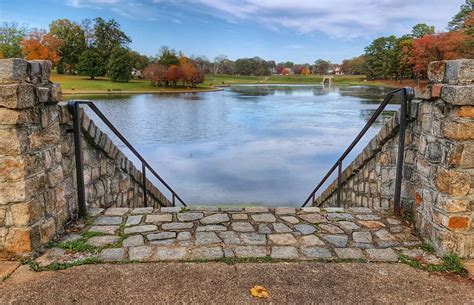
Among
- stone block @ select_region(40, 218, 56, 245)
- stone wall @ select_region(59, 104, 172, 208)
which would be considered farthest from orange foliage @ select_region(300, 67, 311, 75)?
stone block @ select_region(40, 218, 56, 245)

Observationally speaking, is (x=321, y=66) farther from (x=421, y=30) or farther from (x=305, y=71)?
(x=421, y=30)

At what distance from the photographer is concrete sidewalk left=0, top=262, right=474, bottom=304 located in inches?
94.1

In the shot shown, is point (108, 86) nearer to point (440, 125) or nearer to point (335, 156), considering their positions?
point (335, 156)

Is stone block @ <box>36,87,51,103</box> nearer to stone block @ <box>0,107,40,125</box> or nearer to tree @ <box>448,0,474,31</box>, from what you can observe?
stone block @ <box>0,107,40,125</box>

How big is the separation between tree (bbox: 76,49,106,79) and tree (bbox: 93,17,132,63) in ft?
8.47

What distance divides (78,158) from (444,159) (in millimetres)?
3414

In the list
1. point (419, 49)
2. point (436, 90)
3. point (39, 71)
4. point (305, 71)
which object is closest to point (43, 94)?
point (39, 71)

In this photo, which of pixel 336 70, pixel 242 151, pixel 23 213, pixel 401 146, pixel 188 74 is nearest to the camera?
pixel 23 213

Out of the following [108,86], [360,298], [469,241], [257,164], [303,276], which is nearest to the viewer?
[360,298]

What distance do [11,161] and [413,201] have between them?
3.62m

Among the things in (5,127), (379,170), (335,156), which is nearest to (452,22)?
(335,156)

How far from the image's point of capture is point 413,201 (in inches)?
144

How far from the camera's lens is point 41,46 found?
213 feet

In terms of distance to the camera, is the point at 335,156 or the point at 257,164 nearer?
the point at 257,164
